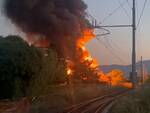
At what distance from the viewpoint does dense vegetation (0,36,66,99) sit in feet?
105

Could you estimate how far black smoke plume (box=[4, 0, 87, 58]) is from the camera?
182 feet

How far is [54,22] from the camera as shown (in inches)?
2221

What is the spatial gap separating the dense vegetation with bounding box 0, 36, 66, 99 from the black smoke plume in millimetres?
17068

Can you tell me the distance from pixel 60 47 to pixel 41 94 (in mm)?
17444

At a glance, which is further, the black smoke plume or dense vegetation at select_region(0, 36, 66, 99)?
the black smoke plume

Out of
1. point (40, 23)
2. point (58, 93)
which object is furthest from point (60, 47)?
point (58, 93)

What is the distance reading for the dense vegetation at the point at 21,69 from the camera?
1265 inches

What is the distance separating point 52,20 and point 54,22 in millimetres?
361

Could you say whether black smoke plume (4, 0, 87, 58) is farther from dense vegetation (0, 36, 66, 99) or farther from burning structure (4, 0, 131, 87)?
dense vegetation (0, 36, 66, 99)

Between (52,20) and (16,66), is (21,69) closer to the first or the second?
(16,66)

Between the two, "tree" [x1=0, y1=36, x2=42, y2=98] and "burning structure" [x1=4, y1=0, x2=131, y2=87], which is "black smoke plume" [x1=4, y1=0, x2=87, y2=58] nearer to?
"burning structure" [x1=4, y1=0, x2=131, y2=87]

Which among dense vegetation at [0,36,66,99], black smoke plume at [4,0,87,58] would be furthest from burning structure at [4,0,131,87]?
dense vegetation at [0,36,66,99]

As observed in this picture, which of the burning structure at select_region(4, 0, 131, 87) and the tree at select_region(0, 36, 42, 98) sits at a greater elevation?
the burning structure at select_region(4, 0, 131, 87)

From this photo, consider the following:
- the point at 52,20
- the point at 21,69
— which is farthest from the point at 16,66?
the point at 52,20
